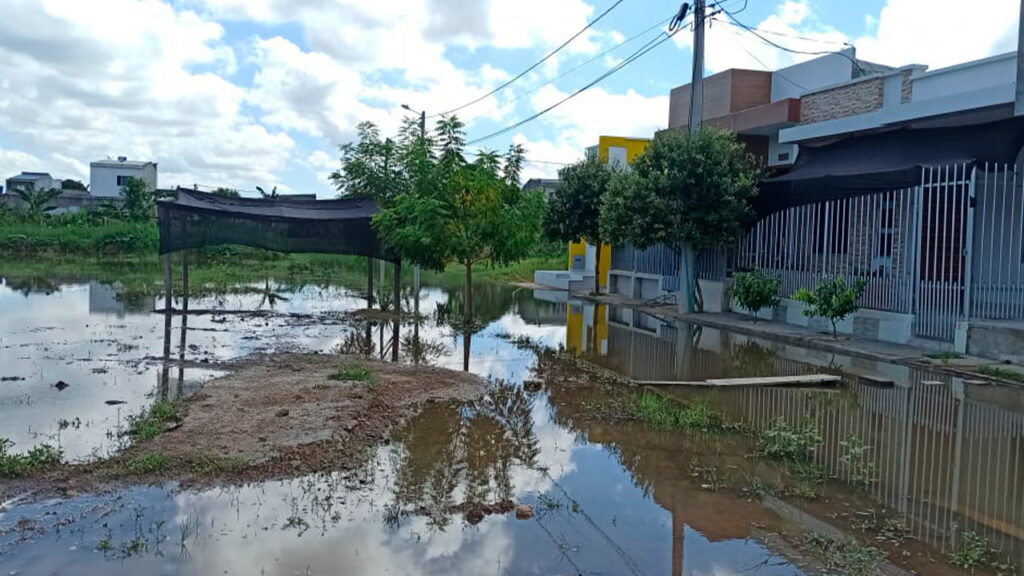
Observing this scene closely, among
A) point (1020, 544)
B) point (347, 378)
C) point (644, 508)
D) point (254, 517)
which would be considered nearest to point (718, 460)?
point (644, 508)

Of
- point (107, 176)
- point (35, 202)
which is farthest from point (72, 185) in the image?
point (35, 202)

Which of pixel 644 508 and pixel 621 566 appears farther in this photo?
pixel 644 508

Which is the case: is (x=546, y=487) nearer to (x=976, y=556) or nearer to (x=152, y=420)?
(x=976, y=556)

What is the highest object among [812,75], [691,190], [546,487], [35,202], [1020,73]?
[812,75]

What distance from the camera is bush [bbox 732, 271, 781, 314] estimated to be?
59.5ft

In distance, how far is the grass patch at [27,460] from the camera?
6.23m

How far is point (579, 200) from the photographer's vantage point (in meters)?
26.3

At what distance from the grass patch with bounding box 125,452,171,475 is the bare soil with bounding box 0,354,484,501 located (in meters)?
0.02

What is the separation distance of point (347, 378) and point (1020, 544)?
7.71 m

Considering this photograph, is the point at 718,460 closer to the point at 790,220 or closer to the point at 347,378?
the point at 347,378

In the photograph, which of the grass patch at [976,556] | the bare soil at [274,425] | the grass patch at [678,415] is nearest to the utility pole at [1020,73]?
the grass patch at [678,415]

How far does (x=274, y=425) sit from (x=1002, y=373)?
10.4 m

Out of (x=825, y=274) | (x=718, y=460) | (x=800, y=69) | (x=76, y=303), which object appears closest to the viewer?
(x=718, y=460)

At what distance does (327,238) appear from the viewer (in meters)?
20.6
